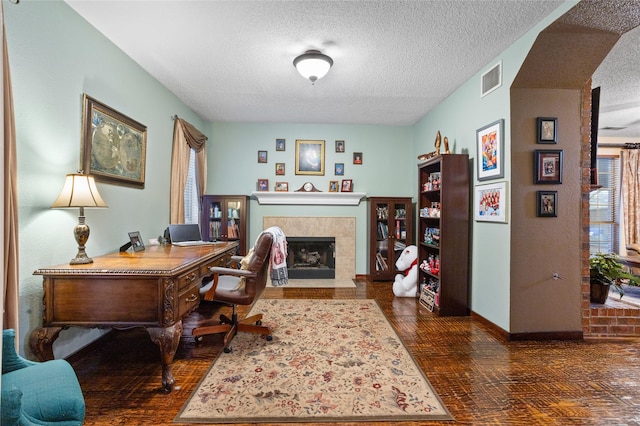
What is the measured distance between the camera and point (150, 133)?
3.50 metres

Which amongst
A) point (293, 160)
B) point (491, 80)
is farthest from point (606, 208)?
point (293, 160)

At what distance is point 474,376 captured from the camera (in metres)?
2.29

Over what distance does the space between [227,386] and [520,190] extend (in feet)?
9.76

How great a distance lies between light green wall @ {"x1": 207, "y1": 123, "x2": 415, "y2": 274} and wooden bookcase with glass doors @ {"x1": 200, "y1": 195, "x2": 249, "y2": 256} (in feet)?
1.14

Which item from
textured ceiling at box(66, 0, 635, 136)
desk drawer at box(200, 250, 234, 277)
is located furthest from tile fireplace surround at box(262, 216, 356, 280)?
textured ceiling at box(66, 0, 635, 136)

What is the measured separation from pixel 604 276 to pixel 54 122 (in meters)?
4.92

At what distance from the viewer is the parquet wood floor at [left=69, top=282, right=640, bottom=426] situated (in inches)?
74.6

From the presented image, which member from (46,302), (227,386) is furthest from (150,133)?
(227,386)

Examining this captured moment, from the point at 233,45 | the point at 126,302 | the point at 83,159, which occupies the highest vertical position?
the point at 233,45

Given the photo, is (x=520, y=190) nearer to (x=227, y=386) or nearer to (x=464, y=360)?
(x=464, y=360)

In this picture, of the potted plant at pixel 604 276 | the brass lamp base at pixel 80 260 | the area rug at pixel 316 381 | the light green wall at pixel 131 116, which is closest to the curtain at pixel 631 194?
the potted plant at pixel 604 276

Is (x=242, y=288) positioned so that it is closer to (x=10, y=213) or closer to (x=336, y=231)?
(x=10, y=213)

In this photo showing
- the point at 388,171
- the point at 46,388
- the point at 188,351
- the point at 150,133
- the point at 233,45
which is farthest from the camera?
the point at 388,171

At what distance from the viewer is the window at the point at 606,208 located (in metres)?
5.91
